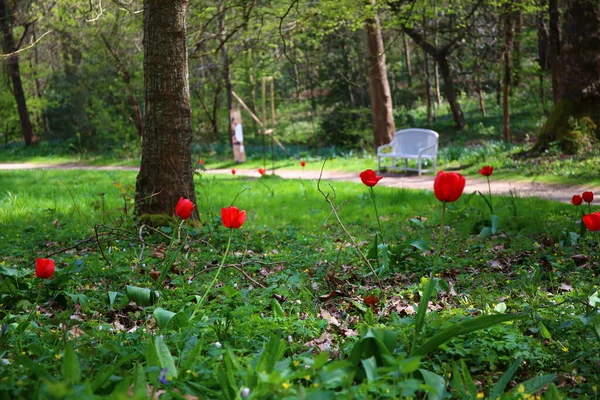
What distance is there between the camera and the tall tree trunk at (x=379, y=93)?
621 inches

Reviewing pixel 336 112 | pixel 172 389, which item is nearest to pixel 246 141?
pixel 336 112

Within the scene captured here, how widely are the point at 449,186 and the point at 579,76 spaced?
36.1ft

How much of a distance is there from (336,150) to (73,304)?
16.1 m

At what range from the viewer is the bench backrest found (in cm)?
1398

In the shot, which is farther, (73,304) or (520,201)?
(520,201)

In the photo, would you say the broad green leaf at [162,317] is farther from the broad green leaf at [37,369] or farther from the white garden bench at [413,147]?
the white garden bench at [413,147]

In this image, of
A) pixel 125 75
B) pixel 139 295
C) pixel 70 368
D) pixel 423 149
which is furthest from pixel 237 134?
pixel 70 368

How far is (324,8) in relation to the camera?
42.2 feet

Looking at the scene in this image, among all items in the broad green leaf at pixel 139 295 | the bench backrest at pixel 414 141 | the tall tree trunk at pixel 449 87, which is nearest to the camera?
the broad green leaf at pixel 139 295

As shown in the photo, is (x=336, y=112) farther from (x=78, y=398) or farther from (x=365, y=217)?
(x=78, y=398)

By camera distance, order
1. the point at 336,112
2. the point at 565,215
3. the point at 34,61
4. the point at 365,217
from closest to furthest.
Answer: the point at 565,215
the point at 365,217
the point at 336,112
the point at 34,61

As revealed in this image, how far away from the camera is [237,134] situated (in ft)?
60.0

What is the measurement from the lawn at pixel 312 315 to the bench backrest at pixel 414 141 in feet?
25.0

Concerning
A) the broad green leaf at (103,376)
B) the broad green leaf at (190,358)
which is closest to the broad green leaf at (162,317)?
the broad green leaf at (190,358)
